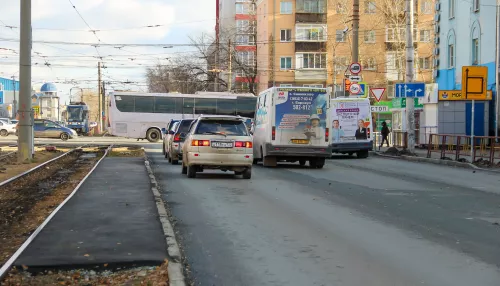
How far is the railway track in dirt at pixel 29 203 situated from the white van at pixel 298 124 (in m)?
6.19

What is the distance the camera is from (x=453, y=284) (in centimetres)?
637

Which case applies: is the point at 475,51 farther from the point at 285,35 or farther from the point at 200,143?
the point at 285,35

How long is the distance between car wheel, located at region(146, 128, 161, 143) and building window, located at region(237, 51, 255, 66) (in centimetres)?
3013

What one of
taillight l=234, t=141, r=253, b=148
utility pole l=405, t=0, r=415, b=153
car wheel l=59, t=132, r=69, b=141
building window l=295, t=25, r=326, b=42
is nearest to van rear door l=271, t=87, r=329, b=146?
taillight l=234, t=141, r=253, b=148

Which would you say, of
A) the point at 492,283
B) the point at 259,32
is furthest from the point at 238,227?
the point at 259,32

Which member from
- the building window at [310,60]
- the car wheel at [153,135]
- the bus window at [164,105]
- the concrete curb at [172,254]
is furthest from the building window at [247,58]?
the concrete curb at [172,254]

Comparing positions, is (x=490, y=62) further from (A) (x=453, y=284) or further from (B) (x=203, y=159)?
(A) (x=453, y=284)

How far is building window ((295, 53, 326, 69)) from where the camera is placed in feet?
232

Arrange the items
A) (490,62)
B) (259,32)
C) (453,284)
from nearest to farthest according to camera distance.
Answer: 1. (453,284)
2. (490,62)
3. (259,32)

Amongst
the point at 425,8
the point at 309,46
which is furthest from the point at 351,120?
the point at 425,8

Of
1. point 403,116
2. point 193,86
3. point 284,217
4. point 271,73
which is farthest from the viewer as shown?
point 193,86

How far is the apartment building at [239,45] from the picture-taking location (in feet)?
261

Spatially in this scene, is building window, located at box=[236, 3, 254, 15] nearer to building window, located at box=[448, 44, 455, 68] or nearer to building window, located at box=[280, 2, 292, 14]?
building window, located at box=[280, 2, 292, 14]

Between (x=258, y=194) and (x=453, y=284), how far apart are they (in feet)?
27.7
